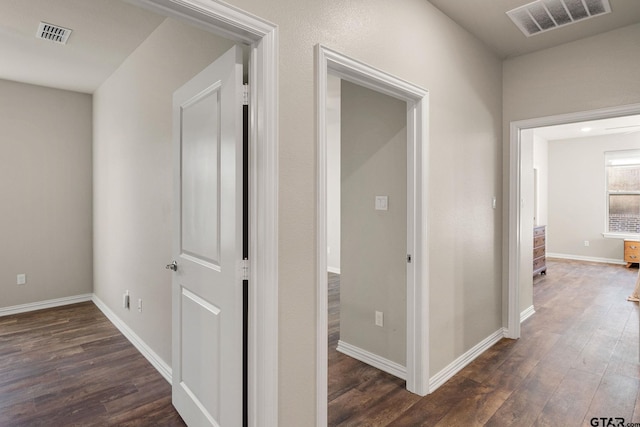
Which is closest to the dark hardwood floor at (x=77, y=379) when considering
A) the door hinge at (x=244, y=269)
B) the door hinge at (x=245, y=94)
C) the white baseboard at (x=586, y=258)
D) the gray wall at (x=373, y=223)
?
the door hinge at (x=244, y=269)

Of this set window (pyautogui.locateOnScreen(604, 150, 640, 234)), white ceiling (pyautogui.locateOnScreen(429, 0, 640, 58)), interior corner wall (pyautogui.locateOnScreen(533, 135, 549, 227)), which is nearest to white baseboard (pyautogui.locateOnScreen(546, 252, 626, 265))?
window (pyautogui.locateOnScreen(604, 150, 640, 234))

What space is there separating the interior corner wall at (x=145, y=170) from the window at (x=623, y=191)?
8.72 m

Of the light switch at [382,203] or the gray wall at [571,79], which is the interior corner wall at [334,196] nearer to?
the gray wall at [571,79]

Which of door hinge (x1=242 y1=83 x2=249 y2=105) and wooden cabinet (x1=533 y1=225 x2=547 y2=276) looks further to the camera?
wooden cabinet (x1=533 y1=225 x2=547 y2=276)

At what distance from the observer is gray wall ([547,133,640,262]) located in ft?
24.8

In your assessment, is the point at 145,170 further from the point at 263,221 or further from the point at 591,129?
the point at 591,129

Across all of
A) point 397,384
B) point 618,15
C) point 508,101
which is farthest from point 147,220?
point 618,15

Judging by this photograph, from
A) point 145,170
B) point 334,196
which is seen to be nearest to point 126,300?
point 145,170

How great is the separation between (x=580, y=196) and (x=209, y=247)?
8.90 meters

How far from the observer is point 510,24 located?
9.00 ft

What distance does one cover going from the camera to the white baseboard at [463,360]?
2535 mm

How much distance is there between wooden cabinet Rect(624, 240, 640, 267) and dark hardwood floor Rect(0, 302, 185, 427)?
8.52 m

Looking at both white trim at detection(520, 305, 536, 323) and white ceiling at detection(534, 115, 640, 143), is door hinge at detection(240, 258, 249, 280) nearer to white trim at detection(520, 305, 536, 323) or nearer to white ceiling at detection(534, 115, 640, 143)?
white trim at detection(520, 305, 536, 323)

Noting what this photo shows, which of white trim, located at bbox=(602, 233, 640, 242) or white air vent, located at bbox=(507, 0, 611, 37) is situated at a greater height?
white air vent, located at bbox=(507, 0, 611, 37)
